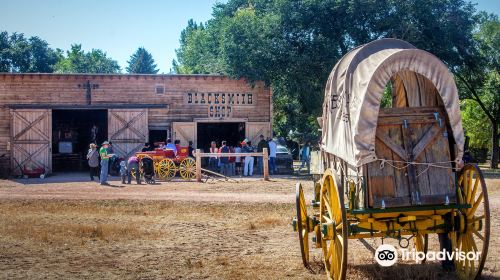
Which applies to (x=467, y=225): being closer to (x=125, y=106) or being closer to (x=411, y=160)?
(x=411, y=160)

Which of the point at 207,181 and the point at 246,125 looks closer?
the point at 207,181

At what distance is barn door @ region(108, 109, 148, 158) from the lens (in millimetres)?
27031

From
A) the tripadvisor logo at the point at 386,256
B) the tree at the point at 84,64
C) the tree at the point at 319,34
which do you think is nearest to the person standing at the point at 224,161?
the tree at the point at 319,34

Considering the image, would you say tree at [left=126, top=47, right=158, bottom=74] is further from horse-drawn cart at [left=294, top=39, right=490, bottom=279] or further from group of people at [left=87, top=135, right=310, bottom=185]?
horse-drawn cart at [left=294, top=39, right=490, bottom=279]

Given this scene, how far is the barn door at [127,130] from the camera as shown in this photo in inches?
1064

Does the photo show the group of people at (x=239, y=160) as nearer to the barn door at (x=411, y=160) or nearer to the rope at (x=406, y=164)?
the barn door at (x=411, y=160)

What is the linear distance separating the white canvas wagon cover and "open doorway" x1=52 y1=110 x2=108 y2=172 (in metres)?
25.6

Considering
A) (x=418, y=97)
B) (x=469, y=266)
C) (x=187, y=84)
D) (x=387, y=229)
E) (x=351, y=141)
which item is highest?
(x=187, y=84)

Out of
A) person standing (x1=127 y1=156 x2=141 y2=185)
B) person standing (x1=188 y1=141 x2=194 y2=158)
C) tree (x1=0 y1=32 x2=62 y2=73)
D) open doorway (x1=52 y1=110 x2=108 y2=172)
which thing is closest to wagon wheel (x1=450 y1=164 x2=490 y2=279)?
person standing (x1=127 y1=156 x2=141 y2=185)

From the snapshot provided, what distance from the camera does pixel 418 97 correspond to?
734 centimetres

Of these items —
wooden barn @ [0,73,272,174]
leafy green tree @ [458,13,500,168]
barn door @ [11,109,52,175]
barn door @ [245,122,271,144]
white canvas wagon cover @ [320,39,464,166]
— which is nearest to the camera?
white canvas wagon cover @ [320,39,464,166]

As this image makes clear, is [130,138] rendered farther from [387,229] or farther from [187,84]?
[387,229]

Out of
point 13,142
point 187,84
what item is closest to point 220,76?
point 187,84

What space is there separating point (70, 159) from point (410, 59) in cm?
2841
